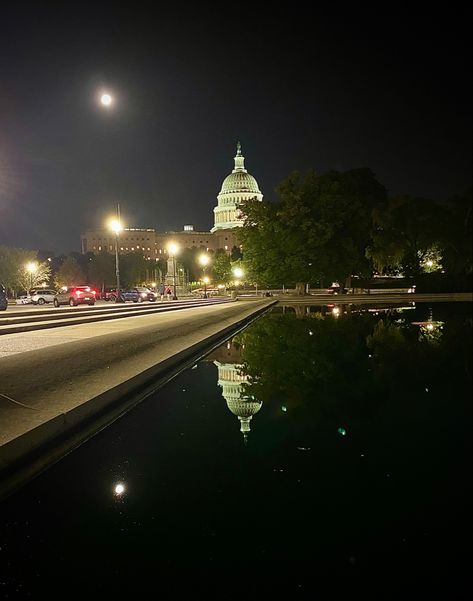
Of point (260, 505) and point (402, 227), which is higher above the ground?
point (402, 227)

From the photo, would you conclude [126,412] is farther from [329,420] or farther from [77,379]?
[329,420]

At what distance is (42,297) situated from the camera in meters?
60.2

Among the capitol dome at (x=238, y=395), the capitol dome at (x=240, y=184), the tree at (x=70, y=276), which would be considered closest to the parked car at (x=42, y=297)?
the capitol dome at (x=238, y=395)

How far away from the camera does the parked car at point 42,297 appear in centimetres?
6006

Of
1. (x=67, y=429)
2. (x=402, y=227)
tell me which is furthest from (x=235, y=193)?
(x=67, y=429)

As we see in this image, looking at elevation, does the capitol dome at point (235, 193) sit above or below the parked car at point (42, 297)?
above

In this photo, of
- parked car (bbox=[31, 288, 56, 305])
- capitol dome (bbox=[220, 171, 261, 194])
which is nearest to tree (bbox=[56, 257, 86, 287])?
parked car (bbox=[31, 288, 56, 305])

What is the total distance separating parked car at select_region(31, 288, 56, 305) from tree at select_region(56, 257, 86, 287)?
52.2 m

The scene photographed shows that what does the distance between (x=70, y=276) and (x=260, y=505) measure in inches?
4462

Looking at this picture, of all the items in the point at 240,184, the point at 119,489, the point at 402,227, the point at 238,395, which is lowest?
the point at 238,395

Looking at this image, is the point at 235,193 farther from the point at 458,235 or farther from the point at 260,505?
the point at 260,505

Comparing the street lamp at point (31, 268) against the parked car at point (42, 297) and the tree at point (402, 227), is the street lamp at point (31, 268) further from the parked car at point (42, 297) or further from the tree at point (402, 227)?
the tree at point (402, 227)

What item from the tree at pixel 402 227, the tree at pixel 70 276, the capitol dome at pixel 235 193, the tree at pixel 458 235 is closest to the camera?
the tree at pixel 402 227

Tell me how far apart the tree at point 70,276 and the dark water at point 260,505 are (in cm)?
10878
